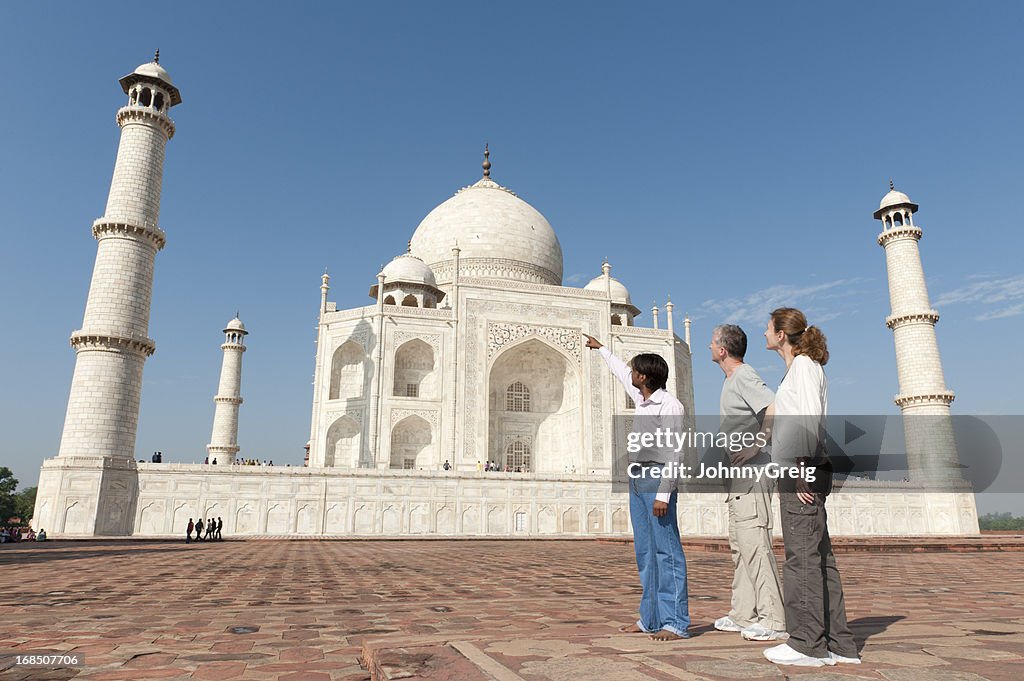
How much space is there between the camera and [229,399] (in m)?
31.0

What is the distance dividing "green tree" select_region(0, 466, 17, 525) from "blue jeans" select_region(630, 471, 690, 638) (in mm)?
41787

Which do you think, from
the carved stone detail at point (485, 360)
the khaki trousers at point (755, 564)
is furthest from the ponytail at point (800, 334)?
the carved stone detail at point (485, 360)

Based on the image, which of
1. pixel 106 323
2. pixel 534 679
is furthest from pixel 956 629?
pixel 106 323

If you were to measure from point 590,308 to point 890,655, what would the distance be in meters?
25.7

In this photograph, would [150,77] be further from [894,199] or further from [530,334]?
[894,199]

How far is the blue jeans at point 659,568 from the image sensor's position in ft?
9.67

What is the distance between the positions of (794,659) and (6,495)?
45170 mm

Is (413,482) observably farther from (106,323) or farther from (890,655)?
(890,655)

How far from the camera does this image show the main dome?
31.9m

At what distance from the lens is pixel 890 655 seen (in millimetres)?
2473

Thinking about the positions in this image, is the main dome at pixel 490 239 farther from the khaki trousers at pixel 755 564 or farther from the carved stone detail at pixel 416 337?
the khaki trousers at pixel 755 564

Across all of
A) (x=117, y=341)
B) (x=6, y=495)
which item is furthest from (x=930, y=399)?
(x=6, y=495)

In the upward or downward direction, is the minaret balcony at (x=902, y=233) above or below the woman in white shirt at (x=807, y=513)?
above

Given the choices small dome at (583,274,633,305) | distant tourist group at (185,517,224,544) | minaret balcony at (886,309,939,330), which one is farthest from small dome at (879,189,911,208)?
distant tourist group at (185,517,224,544)
